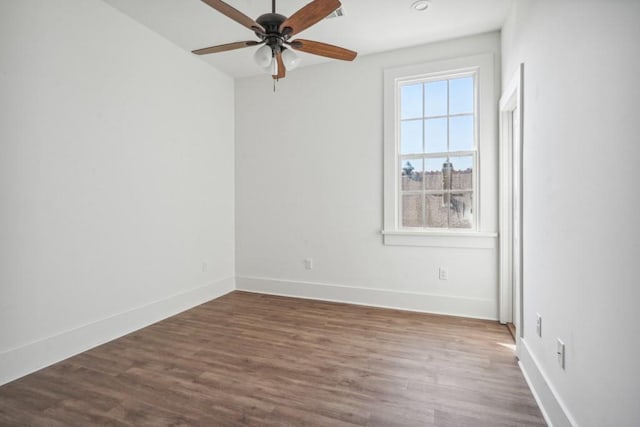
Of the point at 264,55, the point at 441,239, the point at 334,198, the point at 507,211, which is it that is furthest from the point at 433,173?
the point at 264,55

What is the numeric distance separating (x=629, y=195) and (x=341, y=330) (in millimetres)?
2467

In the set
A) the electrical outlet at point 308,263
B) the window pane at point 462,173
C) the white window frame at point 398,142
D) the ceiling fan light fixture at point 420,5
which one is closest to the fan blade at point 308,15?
the ceiling fan light fixture at point 420,5

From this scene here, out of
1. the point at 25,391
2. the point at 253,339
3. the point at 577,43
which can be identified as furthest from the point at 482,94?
the point at 25,391

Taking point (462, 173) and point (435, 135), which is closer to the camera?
point (462, 173)

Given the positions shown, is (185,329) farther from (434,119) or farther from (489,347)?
(434,119)

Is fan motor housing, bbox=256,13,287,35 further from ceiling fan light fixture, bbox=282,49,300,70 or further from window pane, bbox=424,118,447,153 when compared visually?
window pane, bbox=424,118,447,153

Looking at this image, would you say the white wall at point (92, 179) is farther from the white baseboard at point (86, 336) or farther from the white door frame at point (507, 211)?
the white door frame at point (507, 211)

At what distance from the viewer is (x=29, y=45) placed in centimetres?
236

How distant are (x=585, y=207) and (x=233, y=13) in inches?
79.6

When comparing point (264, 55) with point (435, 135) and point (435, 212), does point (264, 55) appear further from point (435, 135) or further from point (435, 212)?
point (435, 212)

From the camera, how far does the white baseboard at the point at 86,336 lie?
2.27 meters

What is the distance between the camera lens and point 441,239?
3576mm

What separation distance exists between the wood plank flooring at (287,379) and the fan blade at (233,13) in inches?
88.3

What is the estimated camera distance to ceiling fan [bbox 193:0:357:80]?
1.84 meters
